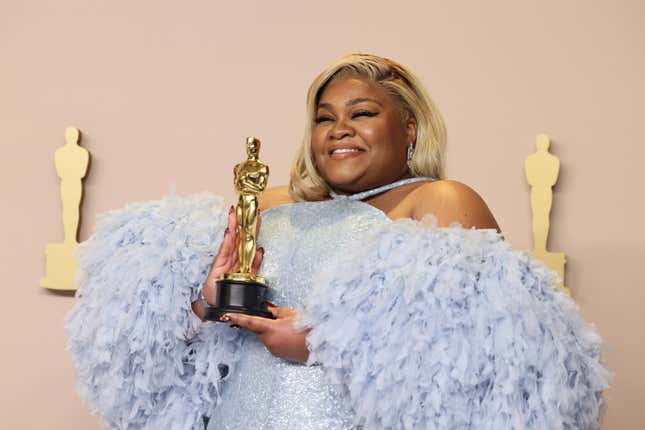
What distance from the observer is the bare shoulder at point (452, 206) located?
1319 mm

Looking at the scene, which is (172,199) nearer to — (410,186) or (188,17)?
(410,186)

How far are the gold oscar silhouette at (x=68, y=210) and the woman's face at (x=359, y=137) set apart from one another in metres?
0.93

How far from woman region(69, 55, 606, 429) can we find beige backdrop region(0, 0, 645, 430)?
67cm

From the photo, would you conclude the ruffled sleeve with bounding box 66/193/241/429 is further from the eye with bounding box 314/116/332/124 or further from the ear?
the ear

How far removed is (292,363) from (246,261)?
0.53 feet

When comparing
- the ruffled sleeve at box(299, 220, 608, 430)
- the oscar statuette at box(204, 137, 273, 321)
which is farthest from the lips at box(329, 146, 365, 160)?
the ruffled sleeve at box(299, 220, 608, 430)

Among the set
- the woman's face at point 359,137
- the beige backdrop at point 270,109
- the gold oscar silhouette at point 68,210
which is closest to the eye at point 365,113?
the woman's face at point 359,137

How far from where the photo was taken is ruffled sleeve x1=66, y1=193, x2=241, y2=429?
138 centimetres

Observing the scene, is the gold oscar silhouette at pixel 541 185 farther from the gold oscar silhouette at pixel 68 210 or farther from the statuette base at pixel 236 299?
the gold oscar silhouette at pixel 68 210

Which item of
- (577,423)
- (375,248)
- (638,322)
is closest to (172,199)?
(375,248)

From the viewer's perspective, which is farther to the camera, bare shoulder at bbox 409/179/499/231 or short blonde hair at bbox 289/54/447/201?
short blonde hair at bbox 289/54/447/201

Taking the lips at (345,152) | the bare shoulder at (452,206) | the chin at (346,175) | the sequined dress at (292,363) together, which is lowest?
the sequined dress at (292,363)

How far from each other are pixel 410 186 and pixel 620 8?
0.95 meters

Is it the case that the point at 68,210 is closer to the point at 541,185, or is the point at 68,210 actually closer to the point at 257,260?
the point at 257,260
